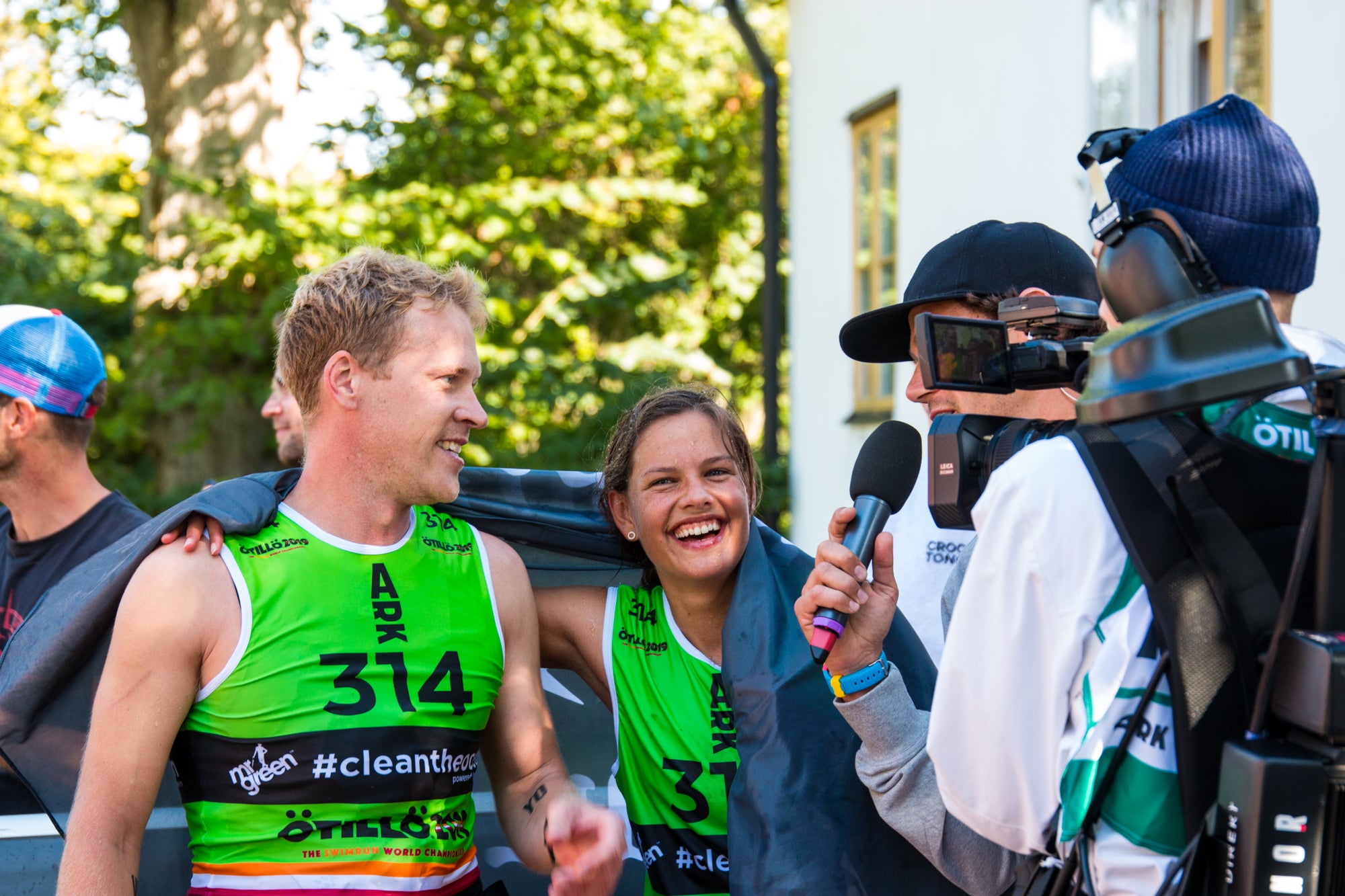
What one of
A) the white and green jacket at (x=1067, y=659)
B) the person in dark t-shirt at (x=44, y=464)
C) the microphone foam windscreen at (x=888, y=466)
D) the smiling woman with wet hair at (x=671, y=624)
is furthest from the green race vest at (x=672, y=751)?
the person in dark t-shirt at (x=44, y=464)

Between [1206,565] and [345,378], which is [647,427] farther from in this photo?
[1206,565]

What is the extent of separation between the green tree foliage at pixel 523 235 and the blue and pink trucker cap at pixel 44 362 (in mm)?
3484

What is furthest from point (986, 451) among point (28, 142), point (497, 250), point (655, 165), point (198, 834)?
point (28, 142)

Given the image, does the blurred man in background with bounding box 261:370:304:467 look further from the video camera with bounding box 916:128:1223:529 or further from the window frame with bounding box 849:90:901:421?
the window frame with bounding box 849:90:901:421

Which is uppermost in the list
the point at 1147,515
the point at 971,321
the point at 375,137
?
the point at 375,137

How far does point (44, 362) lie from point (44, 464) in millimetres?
284

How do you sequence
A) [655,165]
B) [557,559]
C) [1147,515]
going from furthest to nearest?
[655,165], [557,559], [1147,515]

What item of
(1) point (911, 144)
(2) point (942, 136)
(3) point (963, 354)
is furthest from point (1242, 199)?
(1) point (911, 144)

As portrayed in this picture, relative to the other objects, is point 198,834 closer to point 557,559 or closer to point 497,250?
point 557,559

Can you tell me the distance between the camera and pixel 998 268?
2406 mm

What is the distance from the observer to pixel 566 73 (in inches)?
430

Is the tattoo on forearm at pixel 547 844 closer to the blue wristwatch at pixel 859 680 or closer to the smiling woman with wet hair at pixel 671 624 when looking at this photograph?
the smiling woman with wet hair at pixel 671 624

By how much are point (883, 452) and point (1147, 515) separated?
2.35 feet

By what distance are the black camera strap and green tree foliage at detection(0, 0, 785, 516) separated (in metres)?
5.80
